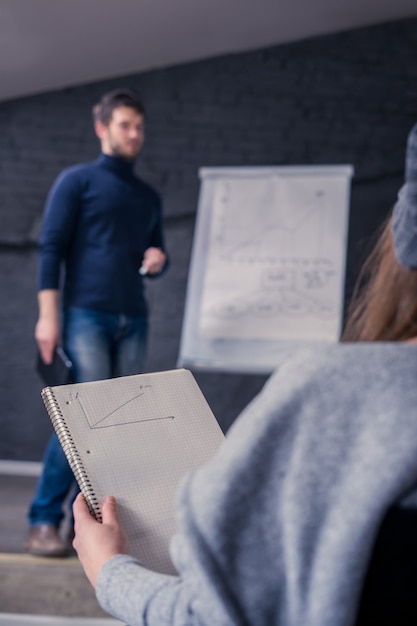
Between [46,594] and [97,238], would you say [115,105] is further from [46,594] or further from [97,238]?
[46,594]

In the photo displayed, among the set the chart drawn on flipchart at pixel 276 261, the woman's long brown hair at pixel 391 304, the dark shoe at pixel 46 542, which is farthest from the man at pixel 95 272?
the woman's long brown hair at pixel 391 304

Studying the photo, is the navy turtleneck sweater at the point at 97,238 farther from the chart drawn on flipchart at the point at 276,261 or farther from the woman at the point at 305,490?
the woman at the point at 305,490

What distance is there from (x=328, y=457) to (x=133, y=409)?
0.38 m

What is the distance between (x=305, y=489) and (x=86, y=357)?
2.01m

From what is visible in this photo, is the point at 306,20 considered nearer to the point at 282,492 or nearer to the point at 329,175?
the point at 329,175

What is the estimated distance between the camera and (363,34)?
4371 mm

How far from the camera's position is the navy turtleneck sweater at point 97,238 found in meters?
2.68

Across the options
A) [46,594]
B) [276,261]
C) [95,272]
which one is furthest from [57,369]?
[276,261]

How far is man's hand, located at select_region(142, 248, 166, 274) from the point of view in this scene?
2.72 m

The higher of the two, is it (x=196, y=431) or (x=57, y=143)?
(x=57, y=143)

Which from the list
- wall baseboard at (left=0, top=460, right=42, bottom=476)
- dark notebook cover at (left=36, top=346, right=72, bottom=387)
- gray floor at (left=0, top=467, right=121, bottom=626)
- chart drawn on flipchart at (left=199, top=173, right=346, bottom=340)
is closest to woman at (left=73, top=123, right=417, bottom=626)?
dark notebook cover at (left=36, top=346, right=72, bottom=387)

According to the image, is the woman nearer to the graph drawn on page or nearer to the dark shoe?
the graph drawn on page

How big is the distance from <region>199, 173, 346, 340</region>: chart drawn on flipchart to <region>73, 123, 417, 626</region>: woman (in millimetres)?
3277

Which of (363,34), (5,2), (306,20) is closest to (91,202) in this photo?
(5,2)
